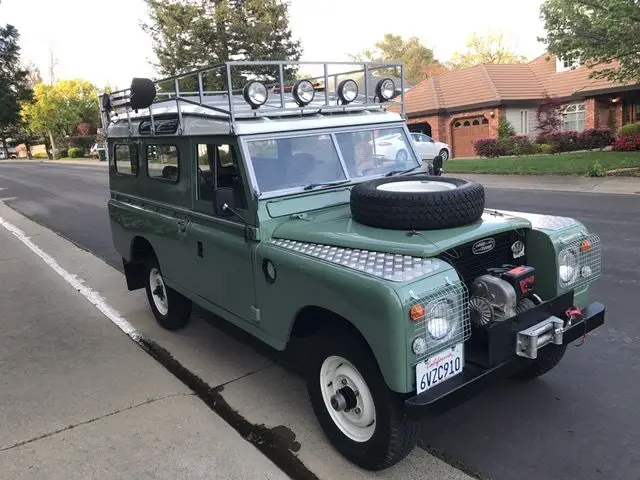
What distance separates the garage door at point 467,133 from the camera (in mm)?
30391

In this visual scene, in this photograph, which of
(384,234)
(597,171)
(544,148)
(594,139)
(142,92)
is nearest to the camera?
(384,234)

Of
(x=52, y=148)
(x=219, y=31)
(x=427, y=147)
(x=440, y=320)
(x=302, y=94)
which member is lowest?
(x=440, y=320)

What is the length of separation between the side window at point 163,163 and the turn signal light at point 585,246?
→ 3.25 metres

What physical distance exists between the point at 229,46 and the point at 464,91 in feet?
45.4

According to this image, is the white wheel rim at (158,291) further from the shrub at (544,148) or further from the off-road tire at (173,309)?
the shrub at (544,148)

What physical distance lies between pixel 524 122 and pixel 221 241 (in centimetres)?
2931

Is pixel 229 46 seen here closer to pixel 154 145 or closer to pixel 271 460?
pixel 154 145

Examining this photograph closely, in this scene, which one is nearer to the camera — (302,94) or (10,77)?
(302,94)

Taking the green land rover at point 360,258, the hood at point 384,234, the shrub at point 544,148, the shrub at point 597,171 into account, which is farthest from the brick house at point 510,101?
the hood at point 384,234

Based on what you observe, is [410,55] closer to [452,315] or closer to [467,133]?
[467,133]

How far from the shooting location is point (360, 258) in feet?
10.2

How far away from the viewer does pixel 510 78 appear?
31.5m

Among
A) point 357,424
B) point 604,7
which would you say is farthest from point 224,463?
point 604,7

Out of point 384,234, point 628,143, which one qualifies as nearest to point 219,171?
point 384,234
